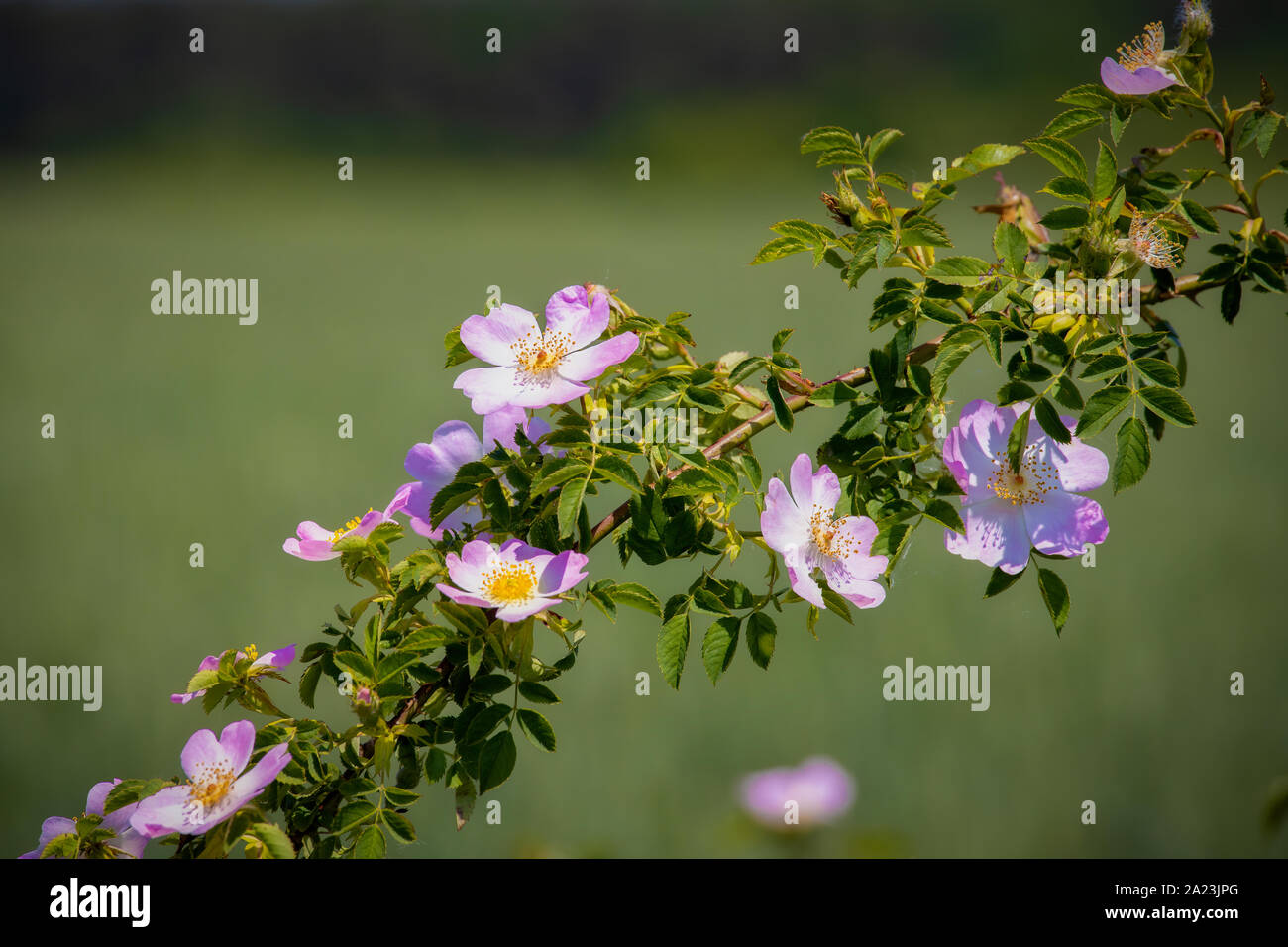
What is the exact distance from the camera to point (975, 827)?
2.12 metres

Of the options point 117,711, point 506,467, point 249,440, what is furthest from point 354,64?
point 506,467

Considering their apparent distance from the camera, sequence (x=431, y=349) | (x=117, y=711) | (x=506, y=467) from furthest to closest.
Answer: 1. (x=431, y=349)
2. (x=117, y=711)
3. (x=506, y=467)

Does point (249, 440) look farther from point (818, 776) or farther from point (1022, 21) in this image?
point (1022, 21)

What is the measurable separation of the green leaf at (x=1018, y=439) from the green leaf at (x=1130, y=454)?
0.17 ft

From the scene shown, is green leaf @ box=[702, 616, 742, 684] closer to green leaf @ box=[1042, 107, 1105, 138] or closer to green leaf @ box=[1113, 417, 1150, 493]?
green leaf @ box=[1113, 417, 1150, 493]

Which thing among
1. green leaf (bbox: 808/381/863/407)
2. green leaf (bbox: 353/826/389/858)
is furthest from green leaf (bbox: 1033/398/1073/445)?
green leaf (bbox: 353/826/389/858)

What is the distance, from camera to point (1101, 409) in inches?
24.1

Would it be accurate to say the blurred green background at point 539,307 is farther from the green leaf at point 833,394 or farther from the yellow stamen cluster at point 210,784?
the yellow stamen cluster at point 210,784

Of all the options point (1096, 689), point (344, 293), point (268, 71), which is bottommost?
point (1096, 689)

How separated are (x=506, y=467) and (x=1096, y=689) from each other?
2.39 m

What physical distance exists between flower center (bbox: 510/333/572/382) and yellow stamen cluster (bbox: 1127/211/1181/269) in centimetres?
34

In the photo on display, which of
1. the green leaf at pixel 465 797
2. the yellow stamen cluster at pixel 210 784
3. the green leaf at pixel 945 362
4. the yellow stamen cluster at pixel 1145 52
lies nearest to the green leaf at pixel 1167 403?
the green leaf at pixel 945 362

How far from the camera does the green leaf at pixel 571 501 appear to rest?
570 millimetres

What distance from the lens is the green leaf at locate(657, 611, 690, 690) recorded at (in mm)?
614
